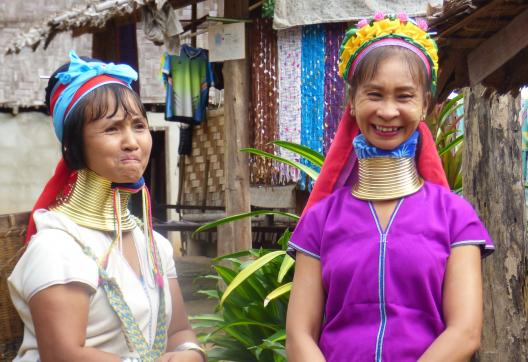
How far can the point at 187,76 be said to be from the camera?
8.23m

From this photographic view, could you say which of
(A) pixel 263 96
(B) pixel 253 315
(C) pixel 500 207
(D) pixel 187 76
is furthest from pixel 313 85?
(B) pixel 253 315

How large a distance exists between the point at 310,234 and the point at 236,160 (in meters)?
4.39

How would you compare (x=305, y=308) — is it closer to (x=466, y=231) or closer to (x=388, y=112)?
(x=466, y=231)

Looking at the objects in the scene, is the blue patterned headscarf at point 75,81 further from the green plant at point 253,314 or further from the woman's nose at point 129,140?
the green plant at point 253,314

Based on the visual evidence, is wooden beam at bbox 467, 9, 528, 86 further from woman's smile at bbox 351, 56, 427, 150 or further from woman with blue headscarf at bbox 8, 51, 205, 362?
woman with blue headscarf at bbox 8, 51, 205, 362

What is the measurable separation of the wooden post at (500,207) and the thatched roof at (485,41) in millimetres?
791

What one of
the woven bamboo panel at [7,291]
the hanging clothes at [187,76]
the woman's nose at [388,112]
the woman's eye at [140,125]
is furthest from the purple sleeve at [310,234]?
the hanging clothes at [187,76]

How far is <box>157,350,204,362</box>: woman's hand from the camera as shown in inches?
96.9

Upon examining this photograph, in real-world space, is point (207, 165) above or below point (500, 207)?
below

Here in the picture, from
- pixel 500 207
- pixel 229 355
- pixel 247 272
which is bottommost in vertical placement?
pixel 229 355

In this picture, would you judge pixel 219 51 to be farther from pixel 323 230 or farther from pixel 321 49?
pixel 323 230

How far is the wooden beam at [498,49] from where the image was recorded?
288 cm

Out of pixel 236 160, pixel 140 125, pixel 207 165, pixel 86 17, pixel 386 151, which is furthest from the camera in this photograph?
pixel 207 165

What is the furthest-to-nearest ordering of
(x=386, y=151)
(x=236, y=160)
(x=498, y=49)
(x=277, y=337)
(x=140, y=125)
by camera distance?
(x=236, y=160), (x=277, y=337), (x=498, y=49), (x=140, y=125), (x=386, y=151)
